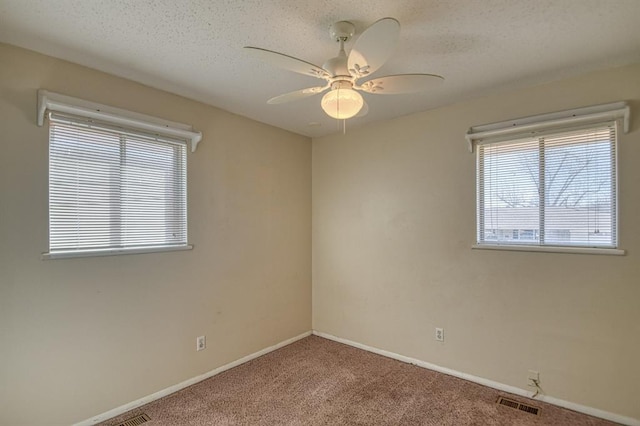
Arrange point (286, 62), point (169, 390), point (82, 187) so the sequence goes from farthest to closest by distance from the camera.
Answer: point (169, 390)
point (82, 187)
point (286, 62)

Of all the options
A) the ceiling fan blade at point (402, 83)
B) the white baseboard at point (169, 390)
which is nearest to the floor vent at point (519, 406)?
the white baseboard at point (169, 390)

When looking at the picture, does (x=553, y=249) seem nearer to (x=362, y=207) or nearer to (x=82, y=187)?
(x=362, y=207)

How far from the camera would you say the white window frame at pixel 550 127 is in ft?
7.20

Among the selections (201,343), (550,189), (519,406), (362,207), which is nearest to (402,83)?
(550,189)

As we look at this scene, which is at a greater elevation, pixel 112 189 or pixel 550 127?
pixel 550 127

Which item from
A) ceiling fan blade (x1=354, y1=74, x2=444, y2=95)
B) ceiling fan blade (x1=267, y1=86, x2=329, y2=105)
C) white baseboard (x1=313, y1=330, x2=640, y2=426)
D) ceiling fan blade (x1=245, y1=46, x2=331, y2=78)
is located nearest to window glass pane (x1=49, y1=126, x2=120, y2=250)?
ceiling fan blade (x1=267, y1=86, x2=329, y2=105)

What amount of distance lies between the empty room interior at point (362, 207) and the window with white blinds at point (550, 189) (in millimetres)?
14

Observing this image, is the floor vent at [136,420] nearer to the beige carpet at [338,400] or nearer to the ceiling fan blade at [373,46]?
the beige carpet at [338,400]

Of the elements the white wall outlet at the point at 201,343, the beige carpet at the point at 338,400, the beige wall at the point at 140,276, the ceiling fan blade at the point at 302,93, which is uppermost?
the ceiling fan blade at the point at 302,93

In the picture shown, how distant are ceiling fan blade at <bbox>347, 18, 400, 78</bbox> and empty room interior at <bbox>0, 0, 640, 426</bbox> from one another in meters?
0.01

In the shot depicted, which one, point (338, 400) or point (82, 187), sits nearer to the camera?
point (82, 187)

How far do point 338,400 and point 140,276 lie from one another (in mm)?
1796

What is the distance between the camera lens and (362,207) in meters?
3.55

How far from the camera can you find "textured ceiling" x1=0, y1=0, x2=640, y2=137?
1.61 m
